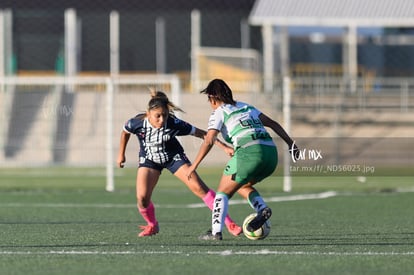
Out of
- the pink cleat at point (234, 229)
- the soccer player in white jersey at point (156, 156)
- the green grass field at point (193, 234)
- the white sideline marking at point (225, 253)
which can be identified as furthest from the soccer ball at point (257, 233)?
the white sideline marking at point (225, 253)

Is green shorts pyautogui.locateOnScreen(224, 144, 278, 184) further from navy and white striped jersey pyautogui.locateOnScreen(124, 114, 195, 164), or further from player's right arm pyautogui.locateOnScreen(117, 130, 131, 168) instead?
player's right arm pyautogui.locateOnScreen(117, 130, 131, 168)

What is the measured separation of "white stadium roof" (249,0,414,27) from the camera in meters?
33.1

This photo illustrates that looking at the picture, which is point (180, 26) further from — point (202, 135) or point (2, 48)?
point (202, 135)

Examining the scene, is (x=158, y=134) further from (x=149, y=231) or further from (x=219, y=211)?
(x=219, y=211)

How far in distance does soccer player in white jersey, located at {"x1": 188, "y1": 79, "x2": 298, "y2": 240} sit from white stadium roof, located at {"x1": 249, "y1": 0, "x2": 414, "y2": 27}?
2091cm

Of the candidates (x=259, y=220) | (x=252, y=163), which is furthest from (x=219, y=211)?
A: (x=252, y=163)

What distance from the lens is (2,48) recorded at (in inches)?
1351

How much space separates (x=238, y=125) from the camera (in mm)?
11969

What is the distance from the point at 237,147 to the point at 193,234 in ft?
4.66

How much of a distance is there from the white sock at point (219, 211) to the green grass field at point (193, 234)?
0.53 feet

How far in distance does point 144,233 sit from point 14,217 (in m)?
3.22

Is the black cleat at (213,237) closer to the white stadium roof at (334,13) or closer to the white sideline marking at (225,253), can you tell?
the white sideline marking at (225,253)

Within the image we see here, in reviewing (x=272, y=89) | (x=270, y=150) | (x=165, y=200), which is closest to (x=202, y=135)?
(x=270, y=150)

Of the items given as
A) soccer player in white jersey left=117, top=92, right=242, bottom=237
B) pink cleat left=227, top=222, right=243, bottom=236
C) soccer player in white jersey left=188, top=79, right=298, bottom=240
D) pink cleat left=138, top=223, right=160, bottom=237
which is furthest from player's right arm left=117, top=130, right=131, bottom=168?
pink cleat left=227, top=222, right=243, bottom=236
